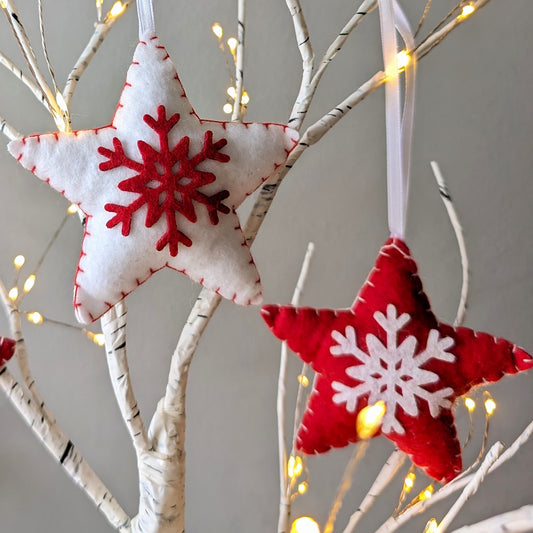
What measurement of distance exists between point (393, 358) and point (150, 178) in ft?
0.76

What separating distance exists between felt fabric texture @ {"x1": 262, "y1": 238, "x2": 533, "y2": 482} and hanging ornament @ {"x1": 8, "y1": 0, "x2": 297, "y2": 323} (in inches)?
3.1

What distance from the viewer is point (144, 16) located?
1.50ft

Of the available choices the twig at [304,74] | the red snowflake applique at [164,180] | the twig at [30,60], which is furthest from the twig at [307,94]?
the twig at [30,60]

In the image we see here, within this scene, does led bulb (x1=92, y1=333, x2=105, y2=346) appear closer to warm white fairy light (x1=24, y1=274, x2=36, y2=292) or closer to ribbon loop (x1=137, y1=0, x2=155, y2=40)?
warm white fairy light (x1=24, y1=274, x2=36, y2=292)

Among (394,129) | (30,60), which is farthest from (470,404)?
(30,60)

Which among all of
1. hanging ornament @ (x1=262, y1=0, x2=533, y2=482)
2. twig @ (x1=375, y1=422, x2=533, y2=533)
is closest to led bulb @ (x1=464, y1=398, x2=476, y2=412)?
twig @ (x1=375, y1=422, x2=533, y2=533)

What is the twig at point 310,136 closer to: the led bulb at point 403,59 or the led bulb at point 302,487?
the led bulb at point 403,59

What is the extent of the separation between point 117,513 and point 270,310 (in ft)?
0.91

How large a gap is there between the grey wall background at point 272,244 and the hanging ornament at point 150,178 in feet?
1.55

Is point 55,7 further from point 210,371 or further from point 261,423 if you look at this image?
point 261,423

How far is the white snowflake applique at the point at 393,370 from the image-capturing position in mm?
448

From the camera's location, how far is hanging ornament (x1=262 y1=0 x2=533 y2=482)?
0.45 metres

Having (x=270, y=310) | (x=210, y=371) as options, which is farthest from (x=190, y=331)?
(x=210, y=371)

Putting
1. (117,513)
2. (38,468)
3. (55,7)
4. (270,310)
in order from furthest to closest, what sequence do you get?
(38,468) < (55,7) < (117,513) < (270,310)
